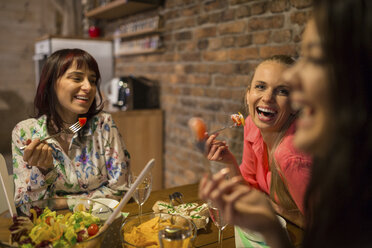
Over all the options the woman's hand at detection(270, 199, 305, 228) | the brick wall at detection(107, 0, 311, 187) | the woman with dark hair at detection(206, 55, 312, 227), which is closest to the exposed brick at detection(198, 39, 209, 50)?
the brick wall at detection(107, 0, 311, 187)

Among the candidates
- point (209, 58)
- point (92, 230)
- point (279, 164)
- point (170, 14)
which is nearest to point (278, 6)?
point (209, 58)

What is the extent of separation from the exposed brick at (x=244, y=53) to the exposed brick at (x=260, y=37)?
53mm

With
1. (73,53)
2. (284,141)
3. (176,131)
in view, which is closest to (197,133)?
(284,141)

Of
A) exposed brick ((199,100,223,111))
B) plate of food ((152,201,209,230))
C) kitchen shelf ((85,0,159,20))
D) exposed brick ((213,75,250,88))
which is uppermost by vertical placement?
kitchen shelf ((85,0,159,20))

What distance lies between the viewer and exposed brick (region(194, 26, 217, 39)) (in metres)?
2.35

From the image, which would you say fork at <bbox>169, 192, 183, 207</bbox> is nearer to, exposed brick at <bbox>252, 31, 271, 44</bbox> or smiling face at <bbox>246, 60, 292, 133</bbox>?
smiling face at <bbox>246, 60, 292, 133</bbox>

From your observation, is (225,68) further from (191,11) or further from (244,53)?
(191,11)

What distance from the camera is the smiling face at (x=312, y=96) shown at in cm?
49

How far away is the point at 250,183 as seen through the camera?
1.43 metres

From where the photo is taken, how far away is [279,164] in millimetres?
1115

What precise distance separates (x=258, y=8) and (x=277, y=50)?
327 mm

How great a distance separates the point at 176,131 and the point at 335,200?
2410mm

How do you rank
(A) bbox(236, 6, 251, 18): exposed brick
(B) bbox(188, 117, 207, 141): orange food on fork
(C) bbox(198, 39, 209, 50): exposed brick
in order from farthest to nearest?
(C) bbox(198, 39, 209, 50): exposed brick < (A) bbox(236, 6, 251, 18): exposed brick < (B) bbox(188, 117, 207, 141): orange food on fork

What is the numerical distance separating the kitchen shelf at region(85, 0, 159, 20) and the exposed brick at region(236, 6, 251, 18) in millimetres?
1115
